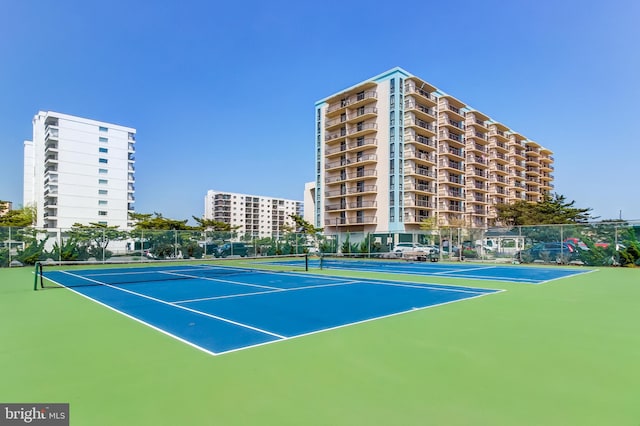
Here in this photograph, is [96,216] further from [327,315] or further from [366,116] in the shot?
[327,315]

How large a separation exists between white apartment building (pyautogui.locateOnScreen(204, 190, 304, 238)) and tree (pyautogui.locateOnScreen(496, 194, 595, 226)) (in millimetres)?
74965

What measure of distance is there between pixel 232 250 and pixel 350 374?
25.6m

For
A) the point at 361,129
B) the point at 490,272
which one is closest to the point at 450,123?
the point at 361,129

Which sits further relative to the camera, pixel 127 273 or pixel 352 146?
pixel 352 146

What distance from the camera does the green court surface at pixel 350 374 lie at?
318 centimetres

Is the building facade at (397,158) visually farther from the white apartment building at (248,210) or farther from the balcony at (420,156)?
the white apartment building at (248,210)

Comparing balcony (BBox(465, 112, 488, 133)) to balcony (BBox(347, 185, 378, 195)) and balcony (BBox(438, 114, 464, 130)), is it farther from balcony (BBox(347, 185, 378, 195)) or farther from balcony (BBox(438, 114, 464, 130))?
balcony (BBox(347, 185, 378, 195))

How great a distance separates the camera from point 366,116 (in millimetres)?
48438

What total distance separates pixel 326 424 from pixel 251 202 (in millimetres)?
134403

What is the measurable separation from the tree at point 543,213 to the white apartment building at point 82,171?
69.3 metres

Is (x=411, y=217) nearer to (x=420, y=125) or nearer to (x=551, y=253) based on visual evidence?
(x=420, y=125)

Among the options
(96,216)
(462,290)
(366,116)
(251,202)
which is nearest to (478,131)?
(366,116)

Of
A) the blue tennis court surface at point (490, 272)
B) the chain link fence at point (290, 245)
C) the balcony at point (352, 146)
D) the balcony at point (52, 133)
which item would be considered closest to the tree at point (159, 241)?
the chain link fence at point (290, 245)

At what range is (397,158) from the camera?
46594mm
